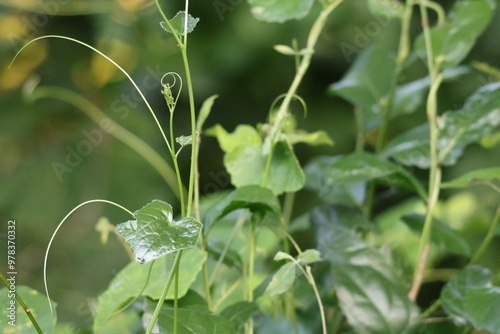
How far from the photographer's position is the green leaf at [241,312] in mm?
406

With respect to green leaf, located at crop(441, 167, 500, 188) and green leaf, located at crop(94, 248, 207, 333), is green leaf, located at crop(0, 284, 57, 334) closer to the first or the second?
green leaf, located at crop(94, 248, 207, 333)

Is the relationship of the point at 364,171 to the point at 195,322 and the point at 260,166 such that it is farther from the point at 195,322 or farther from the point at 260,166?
the point at 195,322

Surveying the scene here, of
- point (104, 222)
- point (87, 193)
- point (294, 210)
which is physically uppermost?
point (104, 222)

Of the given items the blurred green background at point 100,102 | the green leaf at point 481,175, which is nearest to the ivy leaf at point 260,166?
the green leaf at point 481,175

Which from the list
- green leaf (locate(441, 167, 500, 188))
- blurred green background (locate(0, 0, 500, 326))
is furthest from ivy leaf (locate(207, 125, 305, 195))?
blurred green background (locate(0, 0, 500, 326))

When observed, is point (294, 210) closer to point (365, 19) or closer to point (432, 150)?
point (365, 19)

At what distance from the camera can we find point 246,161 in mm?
490

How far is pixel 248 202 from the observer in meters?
0.43

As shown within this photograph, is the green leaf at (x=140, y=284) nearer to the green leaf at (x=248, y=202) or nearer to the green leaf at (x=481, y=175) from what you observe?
the green leaf at (x=248, y=202)

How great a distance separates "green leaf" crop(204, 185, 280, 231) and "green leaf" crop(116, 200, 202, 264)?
0.36 ft

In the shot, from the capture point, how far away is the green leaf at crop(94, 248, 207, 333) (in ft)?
1.40

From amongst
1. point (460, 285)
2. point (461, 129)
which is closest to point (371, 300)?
point (460, 285)

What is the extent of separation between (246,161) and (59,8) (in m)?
0.93

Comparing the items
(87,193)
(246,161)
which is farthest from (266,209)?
(87,193)
